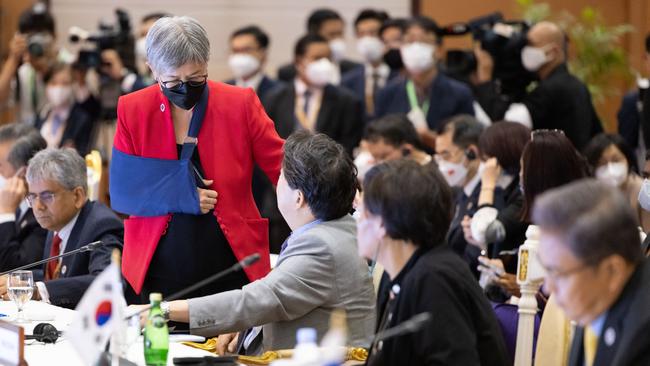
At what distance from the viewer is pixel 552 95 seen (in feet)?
19.0

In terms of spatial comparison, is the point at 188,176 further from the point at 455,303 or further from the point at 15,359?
the point at 455,303

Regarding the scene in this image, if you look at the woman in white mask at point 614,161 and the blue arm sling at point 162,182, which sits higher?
the blue arm sling at point 162,182

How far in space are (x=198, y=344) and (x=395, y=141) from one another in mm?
2615

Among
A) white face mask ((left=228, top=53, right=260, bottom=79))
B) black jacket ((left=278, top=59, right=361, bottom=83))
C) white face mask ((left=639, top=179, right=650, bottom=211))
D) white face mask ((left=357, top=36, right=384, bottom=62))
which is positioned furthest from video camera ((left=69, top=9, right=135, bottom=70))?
white face mask ((left=639, top=179, right=650, bottom=211))

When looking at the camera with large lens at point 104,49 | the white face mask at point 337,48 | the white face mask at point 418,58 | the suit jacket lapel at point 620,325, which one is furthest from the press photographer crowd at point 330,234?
the white face mask at point 337,48

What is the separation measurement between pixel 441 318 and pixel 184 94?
123 cm

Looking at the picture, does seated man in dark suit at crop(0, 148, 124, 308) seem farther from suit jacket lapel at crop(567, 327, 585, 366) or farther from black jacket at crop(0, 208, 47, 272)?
suit jacket lapel at crop(567, 327, 585, 366)

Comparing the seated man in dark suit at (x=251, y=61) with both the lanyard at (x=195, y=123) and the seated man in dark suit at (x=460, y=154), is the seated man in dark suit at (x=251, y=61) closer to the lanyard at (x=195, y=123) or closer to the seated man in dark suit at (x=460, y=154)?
the seated man in dark suit at (x=460, y=154)

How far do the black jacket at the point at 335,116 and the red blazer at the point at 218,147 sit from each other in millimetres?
3249

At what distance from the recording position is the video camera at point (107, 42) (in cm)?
714

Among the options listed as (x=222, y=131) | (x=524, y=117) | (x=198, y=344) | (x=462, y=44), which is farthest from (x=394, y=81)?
(x=198, y=344)

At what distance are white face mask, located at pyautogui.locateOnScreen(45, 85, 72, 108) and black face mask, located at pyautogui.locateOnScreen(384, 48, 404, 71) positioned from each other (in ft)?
6.42

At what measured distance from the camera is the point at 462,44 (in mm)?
9273

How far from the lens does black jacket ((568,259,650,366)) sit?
6.91 feet
